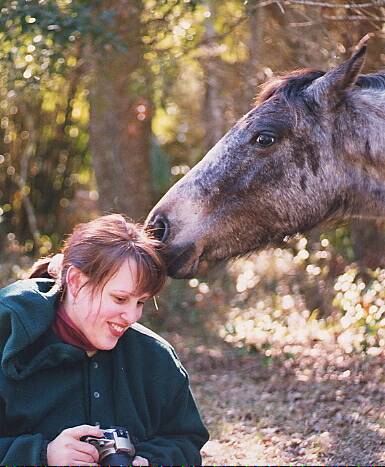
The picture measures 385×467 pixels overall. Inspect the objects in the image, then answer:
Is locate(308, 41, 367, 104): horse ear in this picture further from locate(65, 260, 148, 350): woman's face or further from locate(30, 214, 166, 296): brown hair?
locate(65, 260, 148, 350): woman's face

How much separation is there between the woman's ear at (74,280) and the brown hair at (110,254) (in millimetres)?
19

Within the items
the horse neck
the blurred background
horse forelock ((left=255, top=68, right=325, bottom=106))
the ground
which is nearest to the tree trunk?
the blurred background

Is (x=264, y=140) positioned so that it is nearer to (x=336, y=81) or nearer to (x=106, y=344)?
(x=336, y=81)

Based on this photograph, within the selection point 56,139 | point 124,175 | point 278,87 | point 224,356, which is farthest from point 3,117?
point 278,87

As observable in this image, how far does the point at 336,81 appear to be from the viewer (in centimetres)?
378

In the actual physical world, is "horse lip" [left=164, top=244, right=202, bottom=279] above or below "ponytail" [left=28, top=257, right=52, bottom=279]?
below

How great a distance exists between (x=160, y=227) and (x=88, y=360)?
89 cm

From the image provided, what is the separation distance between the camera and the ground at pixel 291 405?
4.18 metres

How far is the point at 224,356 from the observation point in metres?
6.24

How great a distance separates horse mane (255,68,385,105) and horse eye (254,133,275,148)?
18 cm

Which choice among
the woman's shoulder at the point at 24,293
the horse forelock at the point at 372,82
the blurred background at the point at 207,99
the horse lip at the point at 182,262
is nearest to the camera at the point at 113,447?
the woman's shoulder at the point at 24,293

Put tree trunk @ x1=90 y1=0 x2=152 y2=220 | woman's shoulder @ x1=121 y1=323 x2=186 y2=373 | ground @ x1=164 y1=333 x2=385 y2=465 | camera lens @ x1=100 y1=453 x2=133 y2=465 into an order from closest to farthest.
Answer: camera lens @ x1=100 y1=453 x2=133 y2=465
woman's shoulder @ x1=121 y1=323 x2=186 y2=373
ground @ x1=164 y1=333 x2=385 y2=465
tree trunk @ x1=90 y1=0 x2=152 y2=220

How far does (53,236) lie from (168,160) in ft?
6.94

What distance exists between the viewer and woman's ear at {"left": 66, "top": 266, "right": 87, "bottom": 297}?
9.86 ft
